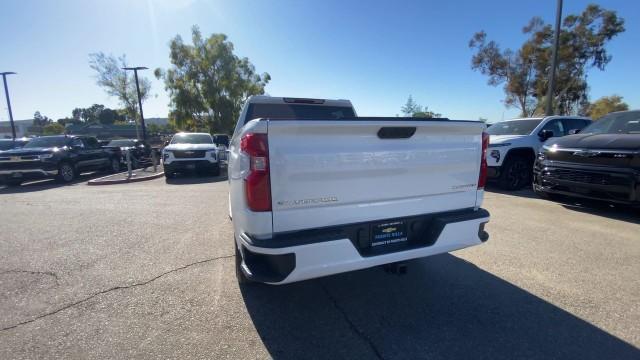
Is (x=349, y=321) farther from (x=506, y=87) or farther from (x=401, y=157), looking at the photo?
(x=506, y=87)

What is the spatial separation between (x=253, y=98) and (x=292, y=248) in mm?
2618

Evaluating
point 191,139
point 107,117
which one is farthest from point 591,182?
point 107,117

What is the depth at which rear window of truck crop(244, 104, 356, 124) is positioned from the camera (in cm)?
399

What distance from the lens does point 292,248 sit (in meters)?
2.05

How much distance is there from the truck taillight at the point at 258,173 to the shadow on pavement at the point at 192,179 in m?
9.22

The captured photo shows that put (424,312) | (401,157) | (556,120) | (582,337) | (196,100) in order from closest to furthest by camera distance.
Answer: (582,337) → (401,157) → (424,312) → (556,120) → (196,100)

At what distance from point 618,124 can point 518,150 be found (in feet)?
6.50

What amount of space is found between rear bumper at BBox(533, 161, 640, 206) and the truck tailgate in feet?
12.7

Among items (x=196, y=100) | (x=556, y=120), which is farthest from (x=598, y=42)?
(x=196, y=100)

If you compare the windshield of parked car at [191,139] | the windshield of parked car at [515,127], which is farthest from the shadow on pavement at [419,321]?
the windshield of parked car at [191,139]

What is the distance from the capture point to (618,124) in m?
5.90

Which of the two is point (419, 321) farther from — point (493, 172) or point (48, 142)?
point (48, 142)

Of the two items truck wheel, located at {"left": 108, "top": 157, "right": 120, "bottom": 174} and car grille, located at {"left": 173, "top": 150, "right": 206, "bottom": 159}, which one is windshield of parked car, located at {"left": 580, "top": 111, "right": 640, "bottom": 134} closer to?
car grille, located at {"left": 173, "top": 150, "right": 206, "bottom": 159}

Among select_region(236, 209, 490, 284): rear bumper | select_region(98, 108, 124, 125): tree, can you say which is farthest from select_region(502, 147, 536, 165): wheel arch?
select_region(98, 108, 124, 125): tree
